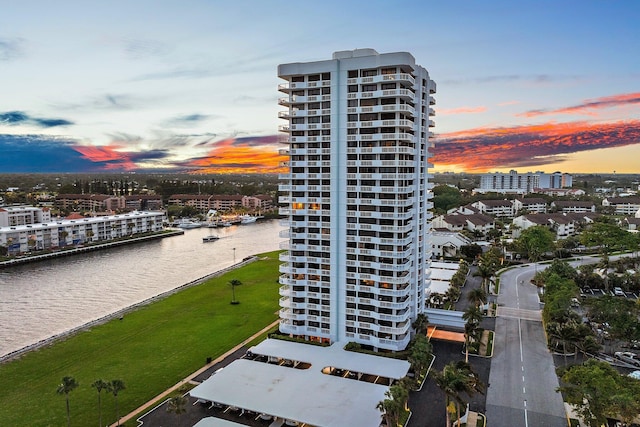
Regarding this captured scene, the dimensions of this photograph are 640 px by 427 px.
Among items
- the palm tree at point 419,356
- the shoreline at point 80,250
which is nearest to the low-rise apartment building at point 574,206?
the shoreline at point 80,250

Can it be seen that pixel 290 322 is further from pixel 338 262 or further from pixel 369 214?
pixel 369 214

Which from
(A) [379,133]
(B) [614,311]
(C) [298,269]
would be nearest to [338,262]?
(C) [298,269]

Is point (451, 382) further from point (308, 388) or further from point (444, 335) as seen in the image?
point (444, 335)

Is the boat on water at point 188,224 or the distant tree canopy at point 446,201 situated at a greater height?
the distant tree canopy at point 446,201

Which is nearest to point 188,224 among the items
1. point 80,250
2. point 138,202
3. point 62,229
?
point 138,202

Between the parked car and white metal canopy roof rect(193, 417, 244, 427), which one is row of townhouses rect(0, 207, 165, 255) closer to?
white metal canopy roof rect(193, 417, 244, 427)

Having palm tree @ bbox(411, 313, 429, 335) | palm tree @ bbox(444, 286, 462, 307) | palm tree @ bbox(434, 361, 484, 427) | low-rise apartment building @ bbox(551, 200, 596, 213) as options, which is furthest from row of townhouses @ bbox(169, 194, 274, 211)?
palm tree @ bbox(434, 361, 484, 427)

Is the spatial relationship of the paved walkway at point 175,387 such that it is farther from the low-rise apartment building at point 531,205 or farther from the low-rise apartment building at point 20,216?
the low-rise apartment building at point 531,205
